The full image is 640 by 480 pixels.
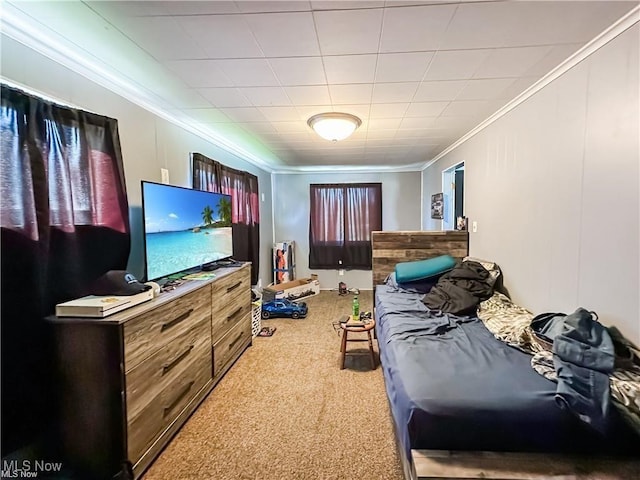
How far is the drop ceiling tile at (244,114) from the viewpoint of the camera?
2.71 metres

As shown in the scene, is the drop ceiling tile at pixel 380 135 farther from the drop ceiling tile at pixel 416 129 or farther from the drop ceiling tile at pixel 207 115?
the drop ceiling tile at pixel 207 115

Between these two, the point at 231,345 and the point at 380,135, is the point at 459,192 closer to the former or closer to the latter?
the point at 380,135

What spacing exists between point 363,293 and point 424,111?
147 inches

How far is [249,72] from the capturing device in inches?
79.1

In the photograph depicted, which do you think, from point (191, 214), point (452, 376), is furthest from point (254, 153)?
point (452, 376)

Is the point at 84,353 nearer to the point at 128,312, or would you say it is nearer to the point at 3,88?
the point at 128,312

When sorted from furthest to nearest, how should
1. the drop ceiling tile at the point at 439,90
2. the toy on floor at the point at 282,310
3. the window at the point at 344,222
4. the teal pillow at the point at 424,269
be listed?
the window at the point at 344,222 < the toy on floor at the point at 282,310 < the teal pillow at the point at 424,269 < the drop ceiling tile at the point at 439,90

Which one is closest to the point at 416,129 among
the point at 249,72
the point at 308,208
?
the point at 249,72

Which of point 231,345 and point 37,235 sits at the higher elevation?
point 37,235

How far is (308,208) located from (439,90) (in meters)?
4.00

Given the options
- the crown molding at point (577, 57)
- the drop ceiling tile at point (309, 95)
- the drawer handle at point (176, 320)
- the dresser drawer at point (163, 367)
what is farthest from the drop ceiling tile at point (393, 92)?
the dresser drawer at point (163, 367)

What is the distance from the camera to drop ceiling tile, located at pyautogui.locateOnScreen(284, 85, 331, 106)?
89.4 inches

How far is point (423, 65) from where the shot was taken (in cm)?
194

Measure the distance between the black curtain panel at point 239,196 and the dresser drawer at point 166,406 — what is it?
1.72 metres
